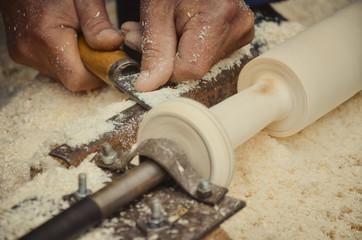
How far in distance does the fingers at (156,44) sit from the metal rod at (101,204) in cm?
58

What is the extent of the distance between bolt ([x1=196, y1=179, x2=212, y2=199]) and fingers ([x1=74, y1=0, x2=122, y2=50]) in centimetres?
103

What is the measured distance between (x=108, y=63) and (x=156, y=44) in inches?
9.5

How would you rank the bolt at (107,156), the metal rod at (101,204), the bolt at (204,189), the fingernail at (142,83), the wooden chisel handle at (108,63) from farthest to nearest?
the wooden chisel handle at (108,63)
the fingernail at (142,83)
the bolt at (107,156)
the bolt at (204,189)
the metal rod at (101,204)

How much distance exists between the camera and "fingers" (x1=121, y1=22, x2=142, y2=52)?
7.30 ft

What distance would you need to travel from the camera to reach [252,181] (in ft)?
6.11

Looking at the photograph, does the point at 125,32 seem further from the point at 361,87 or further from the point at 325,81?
the point at 361,87

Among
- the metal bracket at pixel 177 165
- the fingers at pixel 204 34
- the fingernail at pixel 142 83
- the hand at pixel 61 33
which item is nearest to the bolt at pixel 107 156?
the metal bracket at pixel 177 165

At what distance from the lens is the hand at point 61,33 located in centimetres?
224

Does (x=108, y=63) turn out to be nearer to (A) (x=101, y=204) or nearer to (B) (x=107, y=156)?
(B) (x=107, y=156)

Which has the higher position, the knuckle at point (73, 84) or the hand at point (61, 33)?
the hand at point (61, 33)

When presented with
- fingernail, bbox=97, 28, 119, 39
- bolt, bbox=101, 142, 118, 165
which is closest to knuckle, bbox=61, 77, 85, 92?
fingernail, bbox=97, 28, 119, 39

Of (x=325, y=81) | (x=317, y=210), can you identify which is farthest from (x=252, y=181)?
(x=325, y=81)

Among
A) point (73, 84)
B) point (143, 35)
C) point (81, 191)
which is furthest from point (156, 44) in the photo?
point (81, 191)

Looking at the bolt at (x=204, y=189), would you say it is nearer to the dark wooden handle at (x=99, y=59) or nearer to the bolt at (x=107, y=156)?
the bolt at (x=107, y=156)
